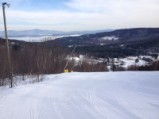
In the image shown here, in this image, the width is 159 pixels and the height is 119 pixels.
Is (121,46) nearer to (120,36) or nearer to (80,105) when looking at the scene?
(120,36)

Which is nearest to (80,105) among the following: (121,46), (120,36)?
(121,46)

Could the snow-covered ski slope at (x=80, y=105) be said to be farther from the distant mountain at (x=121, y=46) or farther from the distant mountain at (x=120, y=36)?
the distant mountain at (x=120, y=36)

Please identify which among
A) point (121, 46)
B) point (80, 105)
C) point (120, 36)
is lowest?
point (121, 46)

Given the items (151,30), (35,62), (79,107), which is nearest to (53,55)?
(35,62)

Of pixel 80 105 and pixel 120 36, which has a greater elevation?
pixel 80 105

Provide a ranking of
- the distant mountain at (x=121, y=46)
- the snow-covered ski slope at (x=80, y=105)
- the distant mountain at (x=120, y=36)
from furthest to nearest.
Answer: the distant mountain at (x=120, y=36), the distant mountain at (x=121, y=46), the snow-covered ski slope at (x=80, y=105)

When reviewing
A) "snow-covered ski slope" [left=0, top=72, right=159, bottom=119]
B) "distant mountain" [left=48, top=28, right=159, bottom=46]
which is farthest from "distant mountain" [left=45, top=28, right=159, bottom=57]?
"snow-covered ski slope" [left=0, top=72, right=159, bottom=119]

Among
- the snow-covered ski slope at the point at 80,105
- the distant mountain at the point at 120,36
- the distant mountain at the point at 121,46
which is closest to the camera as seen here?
the snow-covered ski slope at the point at 80,105

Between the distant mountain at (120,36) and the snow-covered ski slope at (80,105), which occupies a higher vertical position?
the snow-covered ski slope at (80,105)

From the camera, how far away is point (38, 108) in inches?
381

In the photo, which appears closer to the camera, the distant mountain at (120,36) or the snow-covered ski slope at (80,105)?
the snow-covered ski slope at (80,105)

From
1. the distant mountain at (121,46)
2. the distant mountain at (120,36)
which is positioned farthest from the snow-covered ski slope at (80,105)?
the distant mountain at (120,36)

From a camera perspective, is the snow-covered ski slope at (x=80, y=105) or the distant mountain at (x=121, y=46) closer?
the snow-covered ski slope at (x=80, y=105)

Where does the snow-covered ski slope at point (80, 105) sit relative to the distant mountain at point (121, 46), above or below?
above
